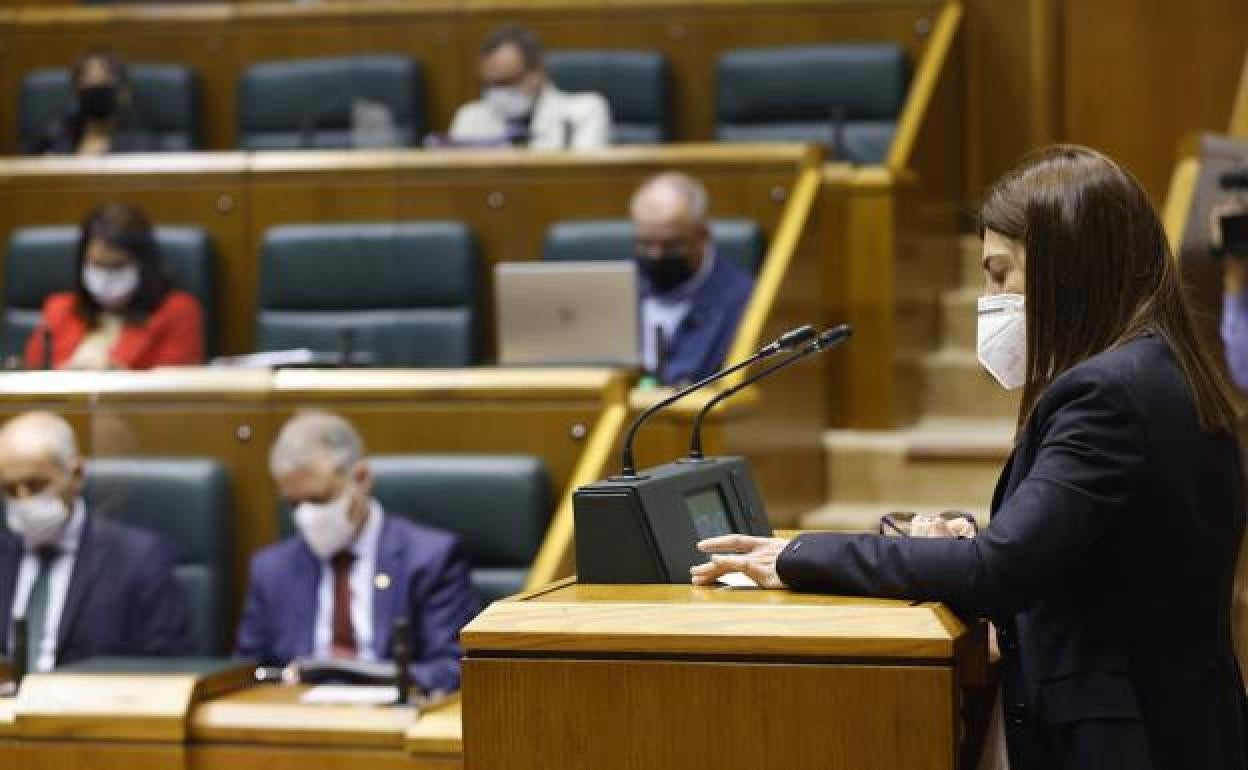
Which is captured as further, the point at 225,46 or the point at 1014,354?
the point at 225,46

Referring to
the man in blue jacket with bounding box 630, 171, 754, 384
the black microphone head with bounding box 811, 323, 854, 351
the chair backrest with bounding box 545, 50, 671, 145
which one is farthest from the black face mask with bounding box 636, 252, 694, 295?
the black microphone head with bounding box 811, 323, 854, 351

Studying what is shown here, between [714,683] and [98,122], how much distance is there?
7.27 ft

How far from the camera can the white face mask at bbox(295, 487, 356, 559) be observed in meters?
1.75

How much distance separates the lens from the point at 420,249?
2.39 metres

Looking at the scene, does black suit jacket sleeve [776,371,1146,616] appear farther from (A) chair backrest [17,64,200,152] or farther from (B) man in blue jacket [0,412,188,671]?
(A) chair backrest [17,64,200,152]

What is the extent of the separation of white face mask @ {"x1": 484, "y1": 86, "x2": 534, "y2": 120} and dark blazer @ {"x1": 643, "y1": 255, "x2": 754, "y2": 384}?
0.57 metres

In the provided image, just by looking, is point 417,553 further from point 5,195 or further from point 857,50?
point 857,50

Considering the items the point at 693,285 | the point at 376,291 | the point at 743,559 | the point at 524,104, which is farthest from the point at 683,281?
the point at 743,559

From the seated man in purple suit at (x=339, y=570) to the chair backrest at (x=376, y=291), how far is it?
22.6 inches

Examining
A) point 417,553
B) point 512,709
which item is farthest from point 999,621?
point 417,553

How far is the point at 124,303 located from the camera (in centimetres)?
233

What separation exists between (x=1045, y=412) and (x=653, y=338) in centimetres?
150

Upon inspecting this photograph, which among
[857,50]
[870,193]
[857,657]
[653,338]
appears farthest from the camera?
[857,50]

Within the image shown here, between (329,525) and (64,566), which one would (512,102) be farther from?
(64,566)
